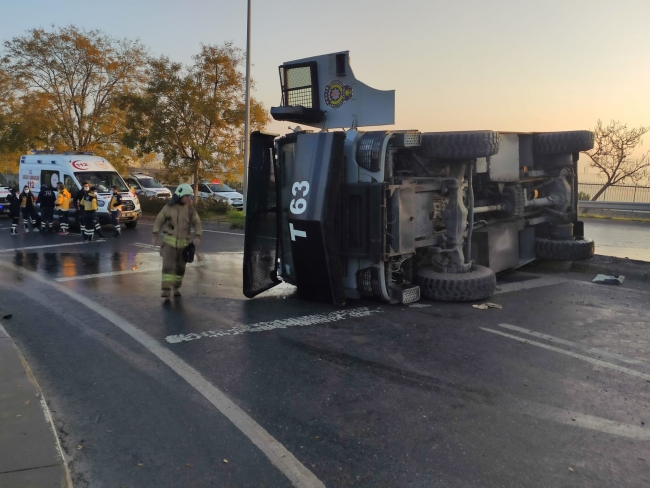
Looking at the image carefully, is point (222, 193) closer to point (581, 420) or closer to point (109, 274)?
point (109, 274)

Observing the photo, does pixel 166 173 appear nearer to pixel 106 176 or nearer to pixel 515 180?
pixel 106 176

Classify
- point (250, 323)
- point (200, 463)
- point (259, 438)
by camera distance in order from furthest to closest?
point (250, 323)
point (259, 438)
point (200, 463)

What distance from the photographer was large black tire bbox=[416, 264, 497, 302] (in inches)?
295

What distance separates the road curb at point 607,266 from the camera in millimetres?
9375

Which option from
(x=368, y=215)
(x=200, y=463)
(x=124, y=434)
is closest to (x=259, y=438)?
(x=200, y=463)

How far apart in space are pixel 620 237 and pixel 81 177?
16.0 metres

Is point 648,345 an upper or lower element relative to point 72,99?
lower

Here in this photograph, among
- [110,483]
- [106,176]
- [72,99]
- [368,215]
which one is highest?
[72,99]

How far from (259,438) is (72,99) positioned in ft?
85.1

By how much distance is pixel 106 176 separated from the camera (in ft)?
62.5

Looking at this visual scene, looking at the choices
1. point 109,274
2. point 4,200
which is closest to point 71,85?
point 4,200

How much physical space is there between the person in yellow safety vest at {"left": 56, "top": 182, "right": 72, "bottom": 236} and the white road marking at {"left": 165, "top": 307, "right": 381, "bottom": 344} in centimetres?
1233

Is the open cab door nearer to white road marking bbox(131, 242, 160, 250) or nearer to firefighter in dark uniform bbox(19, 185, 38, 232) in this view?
white road marking bbox(131, 242, 160, 250)

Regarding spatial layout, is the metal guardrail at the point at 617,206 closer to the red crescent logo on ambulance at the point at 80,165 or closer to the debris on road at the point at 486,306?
the debris on road at the point at 486,306
